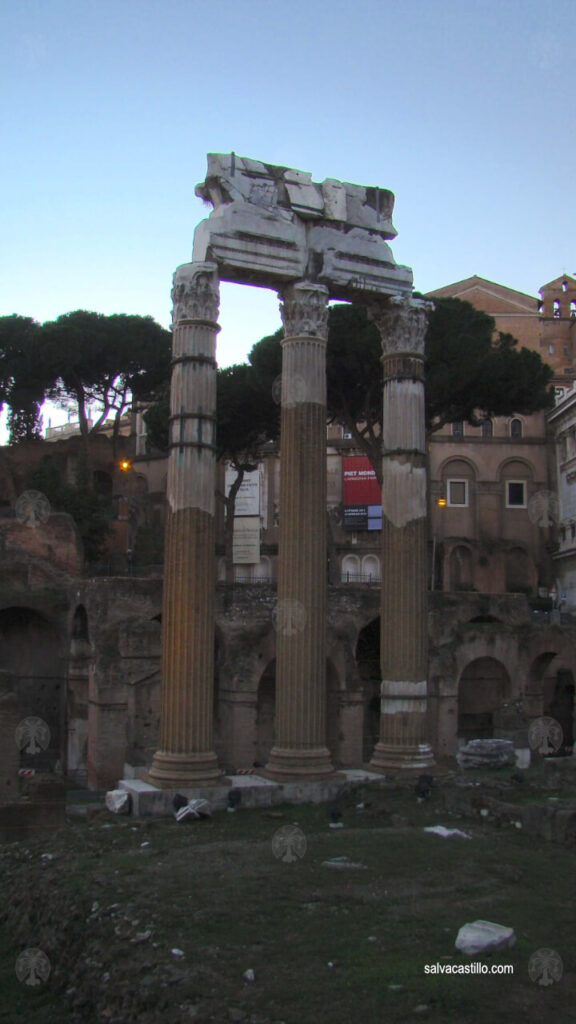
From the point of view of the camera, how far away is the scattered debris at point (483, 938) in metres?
5.71

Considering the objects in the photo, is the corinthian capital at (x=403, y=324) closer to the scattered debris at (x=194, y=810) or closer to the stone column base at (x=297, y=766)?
the stone column base at (x=297, y=766)

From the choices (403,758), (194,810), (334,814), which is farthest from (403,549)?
(194,810)

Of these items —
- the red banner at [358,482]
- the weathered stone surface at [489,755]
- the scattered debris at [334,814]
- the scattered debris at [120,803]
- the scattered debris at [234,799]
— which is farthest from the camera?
the red banner at [358,482]

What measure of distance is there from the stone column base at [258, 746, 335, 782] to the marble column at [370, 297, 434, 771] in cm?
97

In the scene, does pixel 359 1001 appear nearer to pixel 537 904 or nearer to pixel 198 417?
pixel 537 904

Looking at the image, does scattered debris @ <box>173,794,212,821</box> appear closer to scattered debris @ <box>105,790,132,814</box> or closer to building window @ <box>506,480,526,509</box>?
scattered debris @ <box>105,790,132,814</box>

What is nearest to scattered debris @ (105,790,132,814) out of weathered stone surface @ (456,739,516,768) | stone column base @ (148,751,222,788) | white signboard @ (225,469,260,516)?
stone column base @ (148,751,222,788)

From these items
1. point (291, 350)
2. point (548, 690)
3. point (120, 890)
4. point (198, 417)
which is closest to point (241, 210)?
point (291, 350)

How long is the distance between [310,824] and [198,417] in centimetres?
449

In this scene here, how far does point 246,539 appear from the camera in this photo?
36.6m

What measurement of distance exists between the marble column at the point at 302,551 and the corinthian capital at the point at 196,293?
1.03m

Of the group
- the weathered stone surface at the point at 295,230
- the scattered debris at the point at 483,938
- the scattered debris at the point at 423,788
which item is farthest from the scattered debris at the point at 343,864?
the weathered stone surface at the point at 295,230

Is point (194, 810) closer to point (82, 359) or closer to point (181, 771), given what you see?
point (181, 771)

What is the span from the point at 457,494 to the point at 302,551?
94.5 feet
